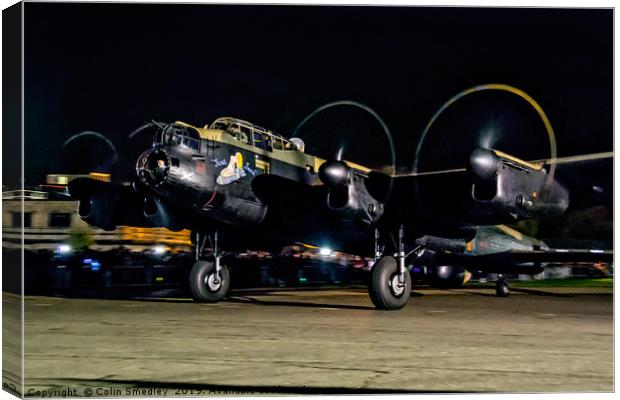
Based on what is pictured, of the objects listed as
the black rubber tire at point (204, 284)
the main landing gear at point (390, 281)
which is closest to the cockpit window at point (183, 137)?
the black rubber tire at point (204, 284)

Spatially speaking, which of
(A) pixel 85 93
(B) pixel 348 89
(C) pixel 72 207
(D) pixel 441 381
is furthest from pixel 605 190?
(C) pixel 72 207

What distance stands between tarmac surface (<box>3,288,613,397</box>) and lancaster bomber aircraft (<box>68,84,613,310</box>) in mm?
2381

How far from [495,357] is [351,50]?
6.44 meters

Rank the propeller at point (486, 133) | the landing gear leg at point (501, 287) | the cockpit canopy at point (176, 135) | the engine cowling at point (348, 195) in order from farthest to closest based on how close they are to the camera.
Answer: the landing gear leg at point (501, 287) → the cockpit canopy at point (176, 135) → the engine cowling at point (348, 195) → the propeller at point (486, 133)

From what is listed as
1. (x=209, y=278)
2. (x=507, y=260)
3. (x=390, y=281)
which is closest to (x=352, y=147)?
(x=390, y=281)

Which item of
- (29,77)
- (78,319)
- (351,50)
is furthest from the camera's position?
(78,319)

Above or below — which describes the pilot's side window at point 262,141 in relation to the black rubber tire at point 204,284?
above

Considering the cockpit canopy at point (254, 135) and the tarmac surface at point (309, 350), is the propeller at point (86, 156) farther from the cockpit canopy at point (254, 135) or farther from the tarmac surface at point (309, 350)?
the tarmac surface at point (309, 350)

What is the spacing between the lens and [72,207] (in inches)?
1022

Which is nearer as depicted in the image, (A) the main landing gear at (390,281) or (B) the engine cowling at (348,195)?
(B) the engine cowling at (348,195)

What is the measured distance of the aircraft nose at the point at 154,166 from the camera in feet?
71.2

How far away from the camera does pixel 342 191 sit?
70.4 feet

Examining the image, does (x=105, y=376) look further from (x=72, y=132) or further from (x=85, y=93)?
(x=72, y=132)

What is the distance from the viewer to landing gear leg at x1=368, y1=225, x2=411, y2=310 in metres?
22.3
